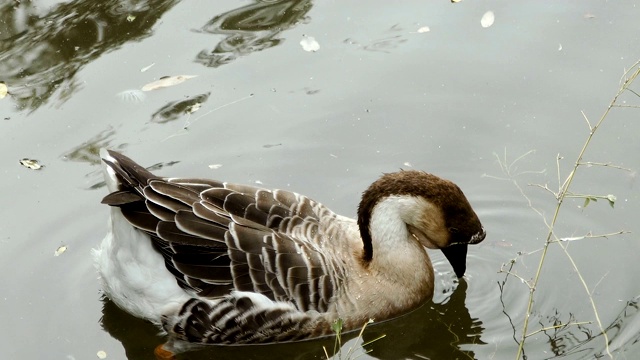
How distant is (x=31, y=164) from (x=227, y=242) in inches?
115

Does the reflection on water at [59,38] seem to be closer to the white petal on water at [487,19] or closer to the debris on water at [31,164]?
the debris on water at [31,164]

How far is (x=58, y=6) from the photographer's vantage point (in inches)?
426

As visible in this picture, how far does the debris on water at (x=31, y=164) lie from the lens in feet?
28.8

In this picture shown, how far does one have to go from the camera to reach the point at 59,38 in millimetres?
10359

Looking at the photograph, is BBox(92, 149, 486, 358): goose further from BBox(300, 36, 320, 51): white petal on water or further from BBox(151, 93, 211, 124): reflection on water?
BBox(300, 36, 320, 51): white petal on water

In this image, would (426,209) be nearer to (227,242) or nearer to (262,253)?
(262,253)

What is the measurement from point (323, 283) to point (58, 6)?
5.57 m

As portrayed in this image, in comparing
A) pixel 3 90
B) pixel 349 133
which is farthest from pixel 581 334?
pixel 3 90

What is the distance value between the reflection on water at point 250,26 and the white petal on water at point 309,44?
0.28 metres

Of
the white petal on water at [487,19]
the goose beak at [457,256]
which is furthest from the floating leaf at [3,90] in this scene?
the goose beak at [457,256]

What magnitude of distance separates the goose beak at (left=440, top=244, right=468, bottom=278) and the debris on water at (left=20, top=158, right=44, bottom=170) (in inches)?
149

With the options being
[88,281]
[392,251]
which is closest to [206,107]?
[88,281]

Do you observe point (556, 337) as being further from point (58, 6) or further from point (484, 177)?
point (58, 6)

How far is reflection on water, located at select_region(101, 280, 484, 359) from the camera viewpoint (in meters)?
7.04
